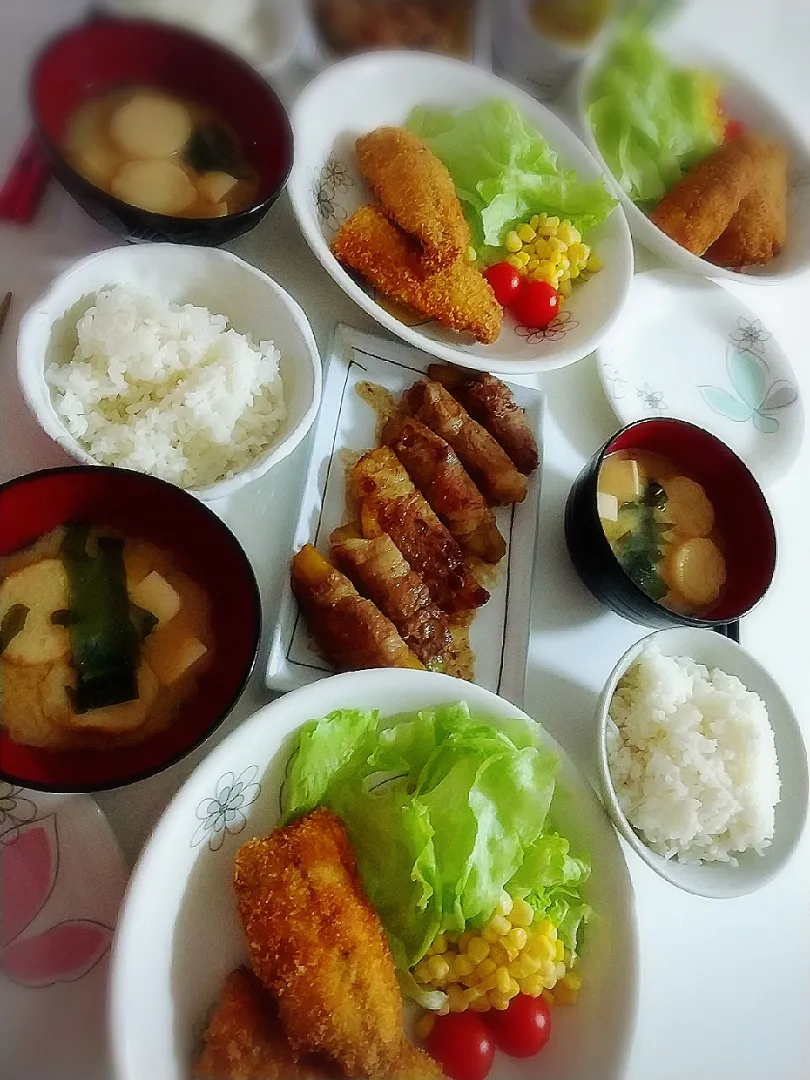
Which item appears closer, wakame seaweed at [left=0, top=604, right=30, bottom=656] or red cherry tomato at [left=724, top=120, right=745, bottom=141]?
wakame seaweed at [left=0, top=604, right=30, bottom=656]

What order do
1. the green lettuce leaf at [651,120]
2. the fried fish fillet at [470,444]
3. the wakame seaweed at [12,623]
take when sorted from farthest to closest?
the green lettuce leaf at [651,120], the fried fish fillet at [470,444], the wakame seaweed at [12,623]

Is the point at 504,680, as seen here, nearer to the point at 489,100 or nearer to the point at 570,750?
the point at 570,750

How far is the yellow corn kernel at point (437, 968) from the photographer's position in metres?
0.96

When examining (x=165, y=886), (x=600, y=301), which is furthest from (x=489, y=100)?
(x=165, y=886)

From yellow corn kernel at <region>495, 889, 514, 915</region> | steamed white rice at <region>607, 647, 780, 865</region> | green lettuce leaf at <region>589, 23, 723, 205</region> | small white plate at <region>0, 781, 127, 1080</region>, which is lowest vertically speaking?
yellow corn kernel at <region>495, 889, 514, 915</region>

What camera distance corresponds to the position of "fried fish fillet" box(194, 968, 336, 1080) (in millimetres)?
818

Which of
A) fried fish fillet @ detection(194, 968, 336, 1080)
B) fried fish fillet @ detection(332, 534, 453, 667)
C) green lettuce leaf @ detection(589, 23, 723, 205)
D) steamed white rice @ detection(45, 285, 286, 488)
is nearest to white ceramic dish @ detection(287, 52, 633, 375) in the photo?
green lettuce leaf @ detection(589, 23, 723, 205)

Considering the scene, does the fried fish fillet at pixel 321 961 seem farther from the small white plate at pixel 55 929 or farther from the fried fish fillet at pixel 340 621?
the fried fish fillet at pixel 340 621

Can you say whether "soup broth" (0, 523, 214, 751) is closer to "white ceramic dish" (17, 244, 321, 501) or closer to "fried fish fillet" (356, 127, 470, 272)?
"white ceramic dish" (17, 244, 321, 501)

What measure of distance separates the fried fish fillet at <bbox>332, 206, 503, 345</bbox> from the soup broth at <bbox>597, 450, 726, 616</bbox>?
0.35 m

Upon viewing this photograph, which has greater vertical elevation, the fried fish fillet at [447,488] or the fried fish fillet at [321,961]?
the fried fish fillet at [447,488]

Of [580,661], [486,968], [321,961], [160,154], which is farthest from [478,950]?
[160,154]

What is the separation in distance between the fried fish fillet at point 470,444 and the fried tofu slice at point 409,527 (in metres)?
0.12

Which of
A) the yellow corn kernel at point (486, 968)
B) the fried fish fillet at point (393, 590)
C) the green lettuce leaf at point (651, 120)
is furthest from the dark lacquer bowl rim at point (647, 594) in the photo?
the green lettuce leaf at point (651, 120)
